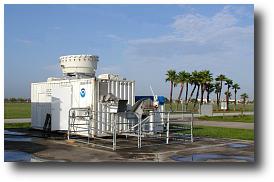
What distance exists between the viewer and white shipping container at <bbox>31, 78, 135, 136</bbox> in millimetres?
14727

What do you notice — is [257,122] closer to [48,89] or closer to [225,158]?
[225,158]

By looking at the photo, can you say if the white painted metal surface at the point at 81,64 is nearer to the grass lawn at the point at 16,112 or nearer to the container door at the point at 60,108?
the container door at the point at 60,108

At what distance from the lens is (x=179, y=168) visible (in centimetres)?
865

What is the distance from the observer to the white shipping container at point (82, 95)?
48.3ft

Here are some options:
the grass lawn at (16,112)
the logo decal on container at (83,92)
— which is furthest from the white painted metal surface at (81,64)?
the grass lawn at (16,112)

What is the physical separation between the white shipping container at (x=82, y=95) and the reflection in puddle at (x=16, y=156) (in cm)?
363

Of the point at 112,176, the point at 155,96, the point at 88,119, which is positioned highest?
the point at 155,96

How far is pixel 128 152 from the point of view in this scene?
1121cm

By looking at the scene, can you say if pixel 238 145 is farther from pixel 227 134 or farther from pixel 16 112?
pixel 16 112

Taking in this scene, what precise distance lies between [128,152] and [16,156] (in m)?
3.32

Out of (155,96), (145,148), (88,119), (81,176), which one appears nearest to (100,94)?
(88,119)

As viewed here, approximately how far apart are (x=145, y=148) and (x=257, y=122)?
4184 mm

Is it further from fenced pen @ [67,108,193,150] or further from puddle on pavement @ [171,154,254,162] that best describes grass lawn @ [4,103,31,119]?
puddle on pavement @ [171,154,254,162]

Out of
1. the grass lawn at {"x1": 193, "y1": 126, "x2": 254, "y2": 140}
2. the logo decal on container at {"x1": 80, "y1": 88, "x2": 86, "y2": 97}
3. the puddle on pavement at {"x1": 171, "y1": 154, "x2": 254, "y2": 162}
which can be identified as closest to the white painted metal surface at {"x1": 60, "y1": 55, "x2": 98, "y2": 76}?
the logo decal on container at {"x1": 80, "y1": 88, "x2": 86, "y2": 97}
